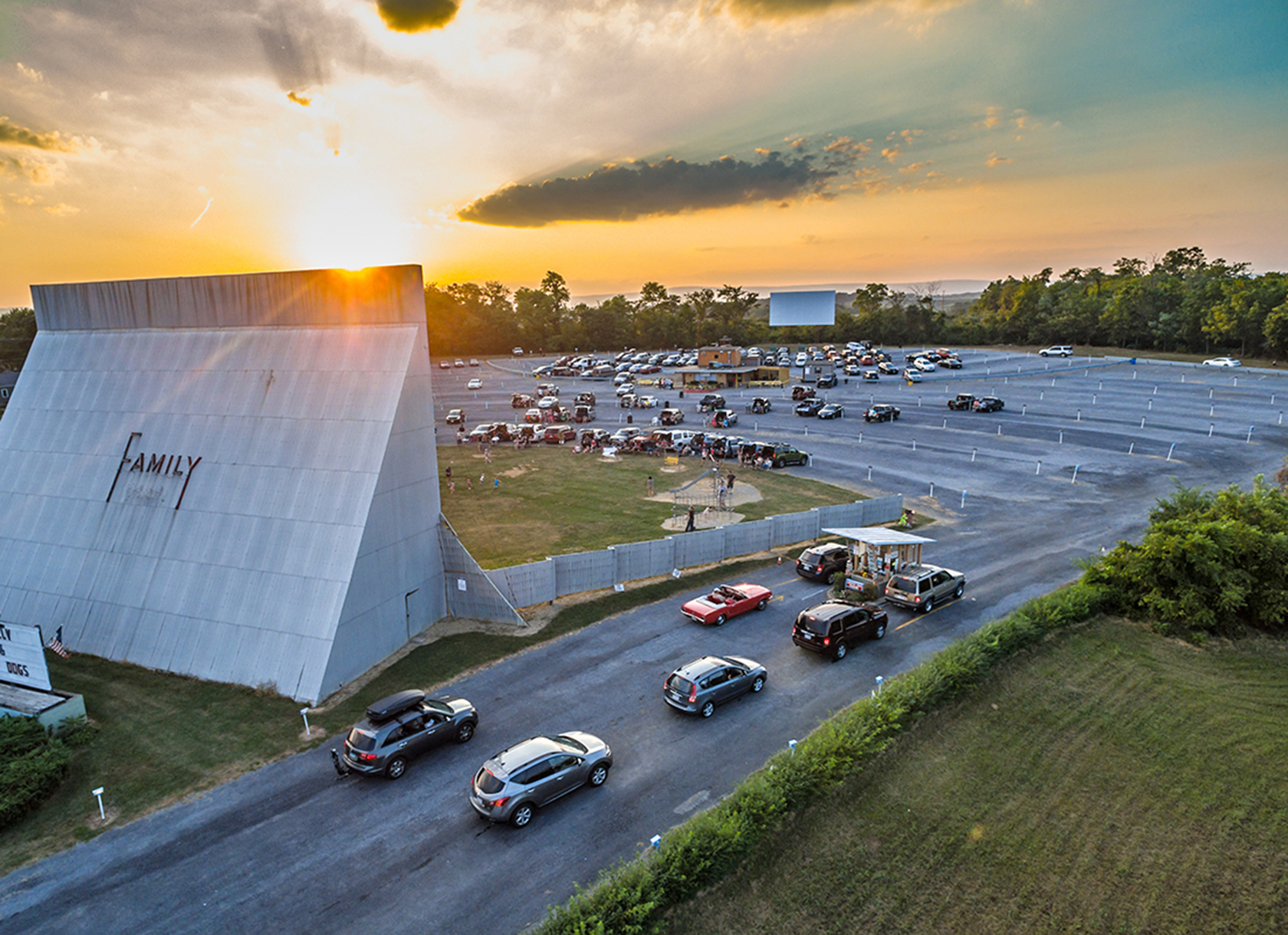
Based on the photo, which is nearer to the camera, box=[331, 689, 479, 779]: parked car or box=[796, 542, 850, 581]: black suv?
box=[331, 689, 479, 779]: parked car

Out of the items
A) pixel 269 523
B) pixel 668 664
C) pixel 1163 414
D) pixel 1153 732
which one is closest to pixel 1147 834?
pixel 1153 732

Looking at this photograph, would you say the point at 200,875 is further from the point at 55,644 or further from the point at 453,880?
the point at 55,644

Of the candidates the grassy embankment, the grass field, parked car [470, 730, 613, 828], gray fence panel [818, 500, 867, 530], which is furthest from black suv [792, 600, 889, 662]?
gray fence panel [818, 500, 867, 530]

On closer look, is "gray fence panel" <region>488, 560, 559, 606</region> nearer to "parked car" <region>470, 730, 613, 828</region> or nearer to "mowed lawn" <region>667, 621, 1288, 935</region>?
"parked car" <region>470, 730, 613, 828</region>

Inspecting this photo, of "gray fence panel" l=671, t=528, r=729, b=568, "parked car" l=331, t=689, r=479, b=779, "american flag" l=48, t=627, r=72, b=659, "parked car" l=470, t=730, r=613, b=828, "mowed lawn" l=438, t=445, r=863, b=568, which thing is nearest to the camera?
"parked car" l=470, t=730, r=613, b=828

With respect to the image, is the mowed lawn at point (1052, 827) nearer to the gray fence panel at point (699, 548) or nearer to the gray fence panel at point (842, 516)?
the gray fence panel at point (699, 548)

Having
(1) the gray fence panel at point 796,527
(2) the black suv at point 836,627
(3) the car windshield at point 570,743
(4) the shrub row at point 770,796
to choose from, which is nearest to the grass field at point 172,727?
(3) the car windshield at point 570,743

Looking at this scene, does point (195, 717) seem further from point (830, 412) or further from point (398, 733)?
point (830, 412)
